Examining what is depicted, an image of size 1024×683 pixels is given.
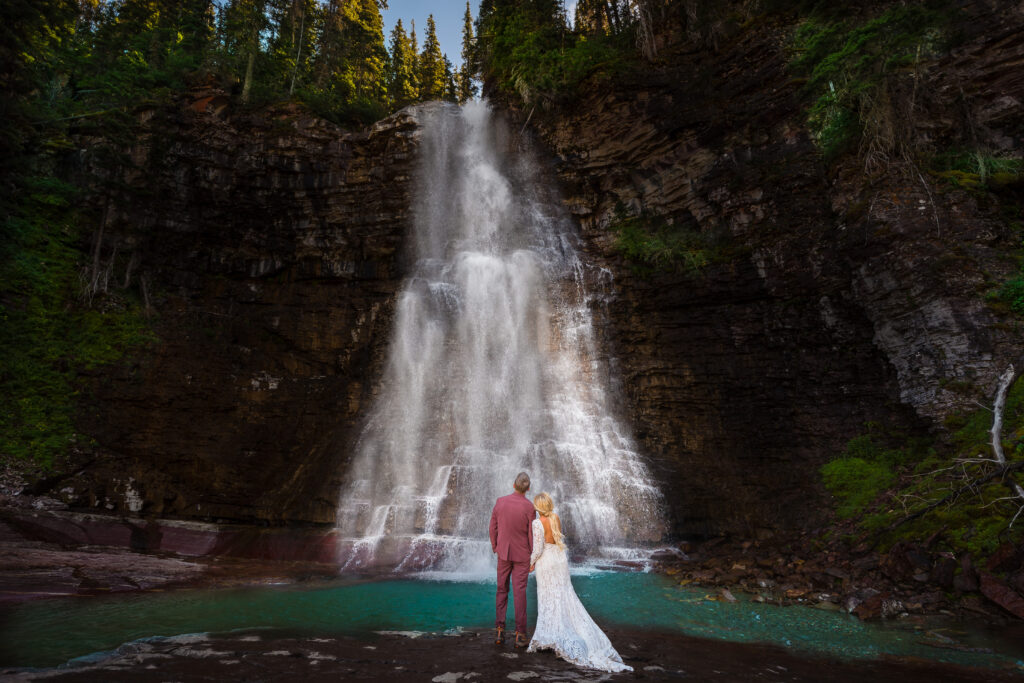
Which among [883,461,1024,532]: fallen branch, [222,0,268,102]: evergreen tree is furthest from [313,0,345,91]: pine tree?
[883,461,1024,532]: fallen branch

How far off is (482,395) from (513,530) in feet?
33.0

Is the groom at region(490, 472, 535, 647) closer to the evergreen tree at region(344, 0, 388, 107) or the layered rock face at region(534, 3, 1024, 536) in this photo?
the layered rock face at region(534, 3, 1024, 536)

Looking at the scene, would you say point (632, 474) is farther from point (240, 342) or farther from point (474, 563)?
point (240, 342)

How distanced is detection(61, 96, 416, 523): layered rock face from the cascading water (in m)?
1.24

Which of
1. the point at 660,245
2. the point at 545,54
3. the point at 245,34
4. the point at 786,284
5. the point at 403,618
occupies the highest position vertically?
the point at 245,34

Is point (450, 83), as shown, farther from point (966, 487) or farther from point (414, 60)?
point (966, 487)

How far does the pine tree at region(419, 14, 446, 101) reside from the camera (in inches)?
1431

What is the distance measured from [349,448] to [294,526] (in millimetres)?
2508

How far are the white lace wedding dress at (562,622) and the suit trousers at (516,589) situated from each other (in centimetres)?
17

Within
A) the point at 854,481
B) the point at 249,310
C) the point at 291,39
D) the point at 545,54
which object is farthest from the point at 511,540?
the point at 291,39

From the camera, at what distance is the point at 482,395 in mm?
15320

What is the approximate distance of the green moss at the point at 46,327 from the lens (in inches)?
509

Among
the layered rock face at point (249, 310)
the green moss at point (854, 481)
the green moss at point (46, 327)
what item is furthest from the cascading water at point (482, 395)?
the green moss at point (46, 327)

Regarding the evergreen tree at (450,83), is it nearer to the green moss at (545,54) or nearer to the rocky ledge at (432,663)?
the green moss at (545,54)
